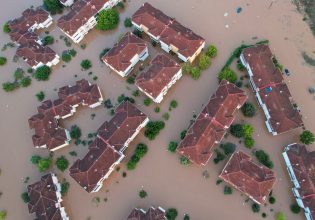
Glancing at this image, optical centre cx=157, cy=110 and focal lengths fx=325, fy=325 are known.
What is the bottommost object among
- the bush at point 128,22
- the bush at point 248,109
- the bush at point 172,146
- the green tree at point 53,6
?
the bush at point 172,146

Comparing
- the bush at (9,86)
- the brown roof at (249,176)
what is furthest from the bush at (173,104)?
the bush at (9,86)

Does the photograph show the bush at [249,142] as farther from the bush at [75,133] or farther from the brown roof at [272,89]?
the bush at [75,133]

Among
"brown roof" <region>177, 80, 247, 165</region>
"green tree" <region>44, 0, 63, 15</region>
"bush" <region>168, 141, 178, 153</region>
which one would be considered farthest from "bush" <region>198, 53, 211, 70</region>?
"green tree" <region>44, 0, 63, 15</region>

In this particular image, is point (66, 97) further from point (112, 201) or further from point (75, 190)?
point (112, 201)

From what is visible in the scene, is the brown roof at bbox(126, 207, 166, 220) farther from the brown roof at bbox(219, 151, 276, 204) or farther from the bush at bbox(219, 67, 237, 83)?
the bush at bbox(219, 67, 237, 83)

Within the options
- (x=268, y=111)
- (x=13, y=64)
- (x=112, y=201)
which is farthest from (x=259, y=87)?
(x=13, y=64)

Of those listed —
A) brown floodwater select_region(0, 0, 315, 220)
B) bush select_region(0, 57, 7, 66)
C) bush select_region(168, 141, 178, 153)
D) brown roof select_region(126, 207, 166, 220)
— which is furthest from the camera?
bush select_region(0, 57, 7, 66)
